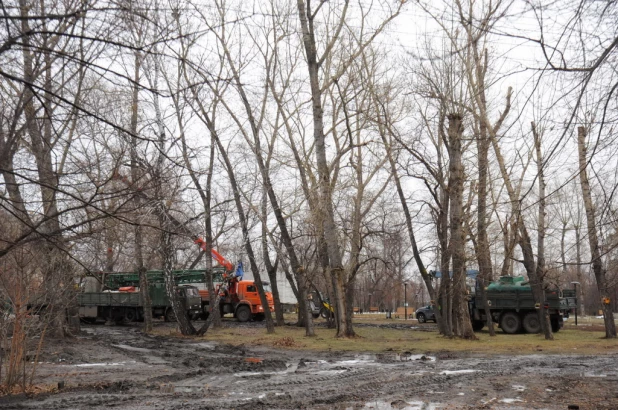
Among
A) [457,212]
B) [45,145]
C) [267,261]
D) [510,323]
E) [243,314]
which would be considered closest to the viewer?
[45,145]

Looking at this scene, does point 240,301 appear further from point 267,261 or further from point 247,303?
point 267,261

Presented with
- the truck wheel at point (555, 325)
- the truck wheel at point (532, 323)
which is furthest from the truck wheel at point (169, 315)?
the truck wheel at point (555, 325)

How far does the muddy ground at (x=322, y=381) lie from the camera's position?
9430 millimetres

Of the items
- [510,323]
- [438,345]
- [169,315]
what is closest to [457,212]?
[438,345]

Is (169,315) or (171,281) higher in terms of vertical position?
(171,281)

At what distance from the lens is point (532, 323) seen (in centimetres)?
2862

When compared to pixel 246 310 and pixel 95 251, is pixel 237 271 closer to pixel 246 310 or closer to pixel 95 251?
pixel 246 310

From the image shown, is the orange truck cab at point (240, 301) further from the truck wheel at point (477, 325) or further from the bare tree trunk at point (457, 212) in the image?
the bare tree trunk at point (457, 212)

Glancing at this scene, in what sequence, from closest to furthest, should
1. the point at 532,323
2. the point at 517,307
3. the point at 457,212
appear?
the point at 457,212
the point at 532,323
the point at 517,307

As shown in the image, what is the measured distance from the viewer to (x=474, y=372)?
13047 mm

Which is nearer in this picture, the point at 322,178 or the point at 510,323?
the point at 322,178

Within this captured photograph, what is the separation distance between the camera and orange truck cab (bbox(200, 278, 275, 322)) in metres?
40.2

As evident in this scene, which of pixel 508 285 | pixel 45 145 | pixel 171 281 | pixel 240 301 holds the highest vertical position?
pixel 45 145

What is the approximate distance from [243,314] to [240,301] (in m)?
0.81
